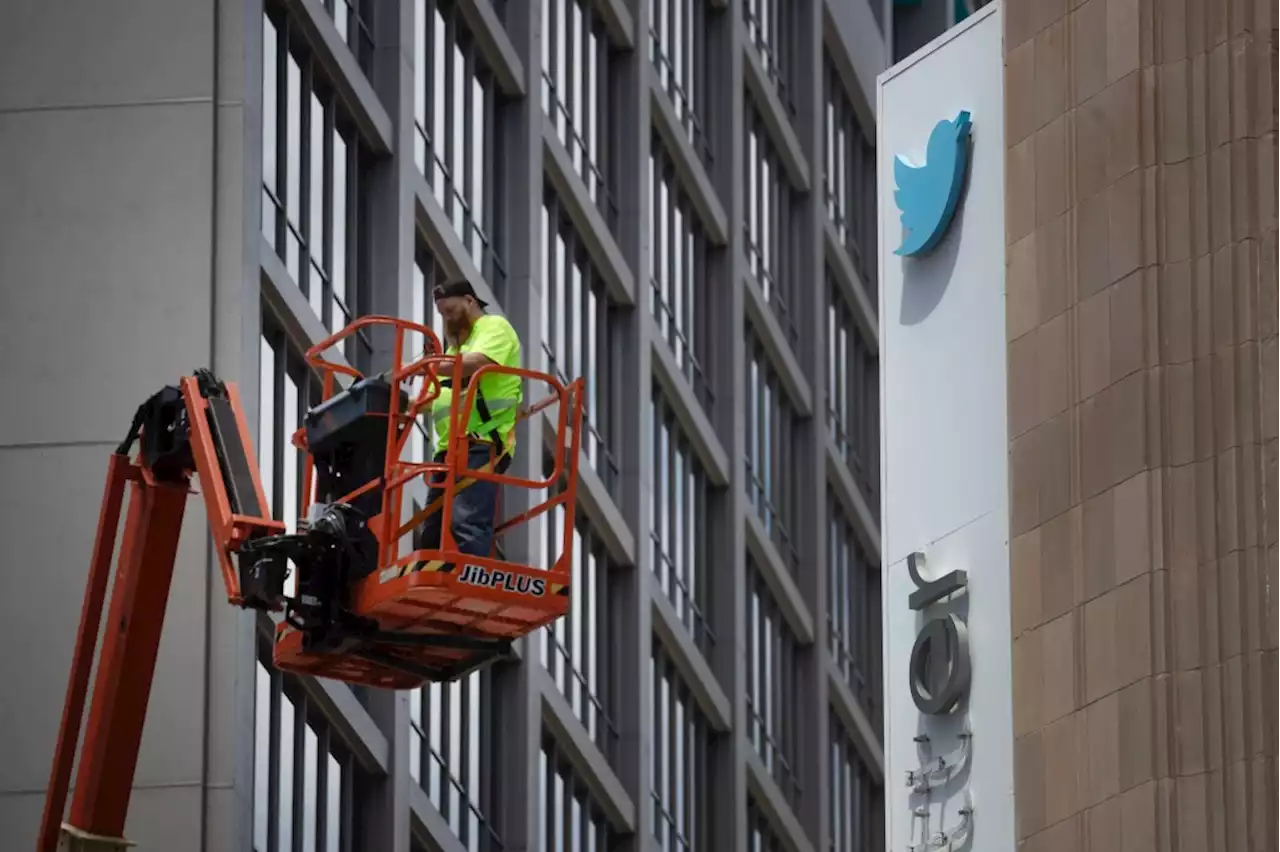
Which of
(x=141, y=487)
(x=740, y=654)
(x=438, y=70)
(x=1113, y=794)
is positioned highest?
(x=438, y=70)

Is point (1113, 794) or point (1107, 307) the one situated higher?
point (1107, 307)

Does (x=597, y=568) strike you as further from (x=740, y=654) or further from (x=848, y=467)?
(x=848, y=467)

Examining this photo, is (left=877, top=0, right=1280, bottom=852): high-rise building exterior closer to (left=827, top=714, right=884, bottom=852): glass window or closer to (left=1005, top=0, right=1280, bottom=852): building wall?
(left=1005, top=0, right=1280, bottom=852): building wall

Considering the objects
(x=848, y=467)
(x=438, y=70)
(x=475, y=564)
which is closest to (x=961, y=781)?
(x=475, y=564)

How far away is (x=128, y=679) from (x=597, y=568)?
3091 centimetres

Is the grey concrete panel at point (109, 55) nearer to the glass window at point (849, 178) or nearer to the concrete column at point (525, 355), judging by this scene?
the concrete column at point (525, 355)

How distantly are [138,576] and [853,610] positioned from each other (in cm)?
4841

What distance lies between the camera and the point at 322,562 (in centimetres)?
2628

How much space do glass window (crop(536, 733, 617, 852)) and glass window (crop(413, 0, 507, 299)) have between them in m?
8.08

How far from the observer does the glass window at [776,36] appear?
7112 centimetres

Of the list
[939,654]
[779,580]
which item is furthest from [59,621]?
[779,580]

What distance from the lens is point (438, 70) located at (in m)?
50.8

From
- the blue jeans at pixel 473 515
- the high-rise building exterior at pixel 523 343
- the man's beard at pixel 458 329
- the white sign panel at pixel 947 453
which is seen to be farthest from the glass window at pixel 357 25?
the blue jeans at pixel 473 515

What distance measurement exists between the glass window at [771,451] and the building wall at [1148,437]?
39.0 metres
